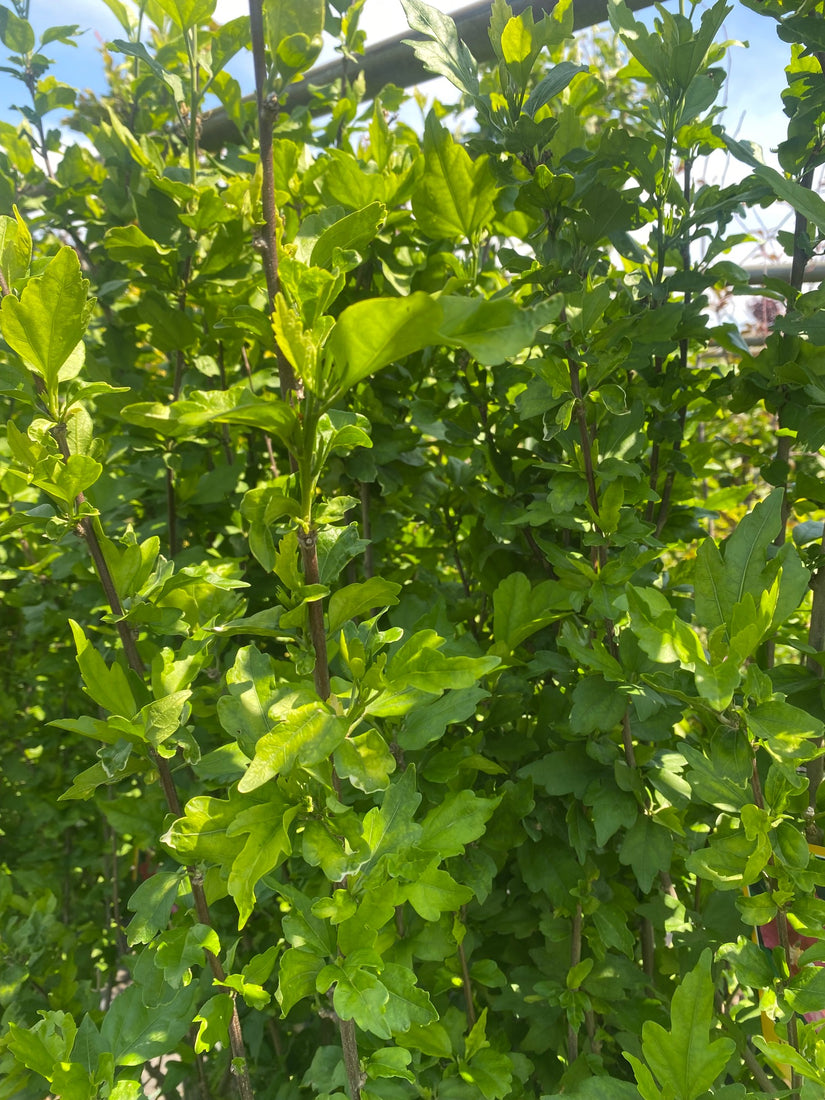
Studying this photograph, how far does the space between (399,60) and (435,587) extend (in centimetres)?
127

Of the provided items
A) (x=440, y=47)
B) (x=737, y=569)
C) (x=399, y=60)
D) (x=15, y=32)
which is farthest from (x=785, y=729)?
(x=15, y=32)

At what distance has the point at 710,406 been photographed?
1225mm

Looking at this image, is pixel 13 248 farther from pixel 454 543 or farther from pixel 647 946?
pixel 647 946

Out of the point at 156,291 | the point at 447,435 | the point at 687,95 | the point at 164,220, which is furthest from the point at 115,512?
the point at 687,95

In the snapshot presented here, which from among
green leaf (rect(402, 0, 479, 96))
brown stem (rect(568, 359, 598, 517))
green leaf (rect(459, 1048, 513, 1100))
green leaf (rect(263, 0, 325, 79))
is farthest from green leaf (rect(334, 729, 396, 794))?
green leaf (rect(402, 0, 479, 96))

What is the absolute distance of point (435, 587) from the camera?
4.26 ft

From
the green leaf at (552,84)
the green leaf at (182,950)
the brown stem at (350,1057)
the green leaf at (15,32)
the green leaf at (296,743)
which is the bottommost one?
the brown stem at (350,1057)

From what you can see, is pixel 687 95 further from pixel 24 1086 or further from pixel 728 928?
pixel 24 1086

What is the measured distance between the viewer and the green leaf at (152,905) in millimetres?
778

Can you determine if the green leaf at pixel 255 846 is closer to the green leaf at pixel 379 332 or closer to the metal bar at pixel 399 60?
the green leaf at pixel 379 332

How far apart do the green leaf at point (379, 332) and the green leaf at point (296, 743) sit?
0.26m

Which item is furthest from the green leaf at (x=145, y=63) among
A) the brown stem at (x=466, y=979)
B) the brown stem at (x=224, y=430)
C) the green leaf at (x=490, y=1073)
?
the green leaf at (x=490, y=1073)

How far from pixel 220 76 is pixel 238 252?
44 centimetres

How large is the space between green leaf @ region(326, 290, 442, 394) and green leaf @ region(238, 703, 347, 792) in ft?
0.87
